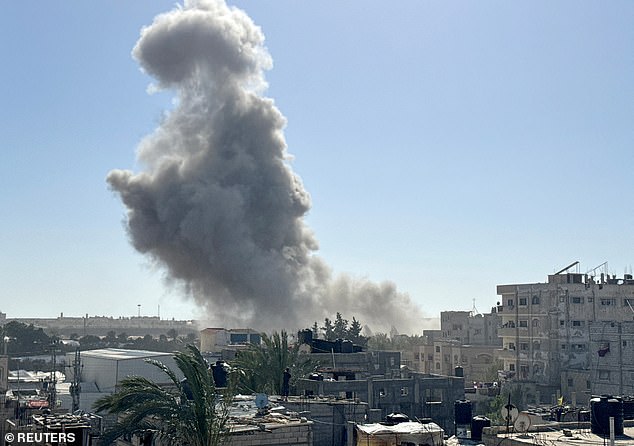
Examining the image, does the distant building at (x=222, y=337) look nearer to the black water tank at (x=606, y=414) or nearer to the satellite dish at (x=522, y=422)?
the satellite dish at (x=522, y=422)

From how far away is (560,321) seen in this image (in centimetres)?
6994

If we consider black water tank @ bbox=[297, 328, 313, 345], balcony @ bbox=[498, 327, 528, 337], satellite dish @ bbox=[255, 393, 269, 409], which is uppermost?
balcony @ bbox=[498, 327, 528, 337]

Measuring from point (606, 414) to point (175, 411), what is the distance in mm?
12915

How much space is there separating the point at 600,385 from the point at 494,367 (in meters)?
15.4

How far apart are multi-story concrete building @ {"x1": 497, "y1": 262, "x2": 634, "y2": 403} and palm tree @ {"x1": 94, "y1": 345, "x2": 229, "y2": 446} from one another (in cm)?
4999

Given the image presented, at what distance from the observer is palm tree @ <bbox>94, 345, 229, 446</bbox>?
2094cm

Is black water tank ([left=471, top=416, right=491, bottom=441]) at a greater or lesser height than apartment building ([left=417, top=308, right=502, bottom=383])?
lesser

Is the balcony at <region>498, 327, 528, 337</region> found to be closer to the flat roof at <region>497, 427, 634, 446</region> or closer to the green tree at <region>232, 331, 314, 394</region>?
the green tree at <region>232, 331, 314, 394</region>

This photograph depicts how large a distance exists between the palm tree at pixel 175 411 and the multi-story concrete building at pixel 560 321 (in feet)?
164

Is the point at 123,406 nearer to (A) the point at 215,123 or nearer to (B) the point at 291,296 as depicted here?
(B) the point at 291,296

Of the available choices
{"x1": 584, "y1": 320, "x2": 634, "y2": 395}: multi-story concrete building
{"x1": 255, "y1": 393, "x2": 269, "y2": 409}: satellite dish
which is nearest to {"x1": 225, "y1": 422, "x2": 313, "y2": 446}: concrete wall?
{"x1": 255, "y1": 393, "x2": 269, "y2": 409}: satellite dish

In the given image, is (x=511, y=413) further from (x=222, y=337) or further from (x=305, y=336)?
(x=222, y=337)

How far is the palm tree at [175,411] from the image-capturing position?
2094 centimetres

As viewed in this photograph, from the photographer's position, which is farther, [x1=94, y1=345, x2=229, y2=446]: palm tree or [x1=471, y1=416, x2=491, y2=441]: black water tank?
[x1=471, y1=416, x2=491, y2=441]: black water tank
